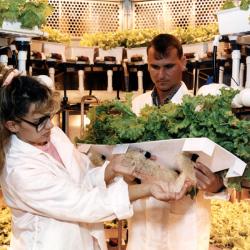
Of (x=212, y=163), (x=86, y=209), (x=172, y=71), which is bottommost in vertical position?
(x=86, y=209)

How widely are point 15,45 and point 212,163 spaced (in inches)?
56.1

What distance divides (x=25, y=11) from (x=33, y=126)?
0.87 m

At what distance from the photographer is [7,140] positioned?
189 centimetres

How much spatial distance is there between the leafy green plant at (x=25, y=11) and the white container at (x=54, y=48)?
13.6 feet

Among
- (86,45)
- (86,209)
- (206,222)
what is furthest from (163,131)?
(86,45)

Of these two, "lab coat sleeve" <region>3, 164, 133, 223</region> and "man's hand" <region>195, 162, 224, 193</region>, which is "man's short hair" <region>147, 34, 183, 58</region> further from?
"lab coat sleeve" <region>3, 164, 133, 223</region>

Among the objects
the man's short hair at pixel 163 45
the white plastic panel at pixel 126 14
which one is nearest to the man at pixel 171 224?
the man's short hair at pixel 163 45

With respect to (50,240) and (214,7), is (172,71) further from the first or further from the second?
(214,7)

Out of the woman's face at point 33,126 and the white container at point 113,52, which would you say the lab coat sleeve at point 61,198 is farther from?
the white container at point 113,52

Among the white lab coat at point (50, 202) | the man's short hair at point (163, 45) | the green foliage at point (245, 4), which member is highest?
the green foliage at point (245, 4)

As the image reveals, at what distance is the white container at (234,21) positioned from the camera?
214 centimetres

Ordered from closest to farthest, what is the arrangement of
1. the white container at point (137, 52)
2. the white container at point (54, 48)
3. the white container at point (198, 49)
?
the white container at point (198, 49), the white container at point (54, 48), the white container at point (137, 52)

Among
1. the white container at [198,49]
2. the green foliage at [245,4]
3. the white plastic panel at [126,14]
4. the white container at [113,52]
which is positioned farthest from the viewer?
the white plastic panel at [126,14]

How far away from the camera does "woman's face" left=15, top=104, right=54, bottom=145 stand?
1837 millimetres
